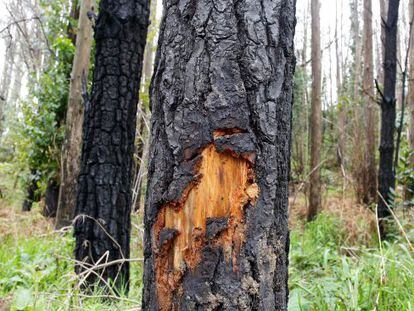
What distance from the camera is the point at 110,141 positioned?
3.14 metres

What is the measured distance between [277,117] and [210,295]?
54 cm

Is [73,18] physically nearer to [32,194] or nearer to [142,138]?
[32,194]

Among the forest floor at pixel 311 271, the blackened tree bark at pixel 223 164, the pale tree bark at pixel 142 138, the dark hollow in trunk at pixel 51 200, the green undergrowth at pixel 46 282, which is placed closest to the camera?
the blackened tree bark at pixel 223 164

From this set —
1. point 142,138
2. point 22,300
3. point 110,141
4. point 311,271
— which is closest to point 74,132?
point 142,138

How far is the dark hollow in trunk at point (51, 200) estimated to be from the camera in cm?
757

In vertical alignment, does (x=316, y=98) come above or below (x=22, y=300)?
above

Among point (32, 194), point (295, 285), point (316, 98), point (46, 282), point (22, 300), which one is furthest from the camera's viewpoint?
point (32, 194)

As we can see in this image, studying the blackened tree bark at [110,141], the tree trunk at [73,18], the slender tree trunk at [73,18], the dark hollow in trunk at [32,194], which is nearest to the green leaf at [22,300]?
the blackened tree bark at [110,141]

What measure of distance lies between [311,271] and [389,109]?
2.16m

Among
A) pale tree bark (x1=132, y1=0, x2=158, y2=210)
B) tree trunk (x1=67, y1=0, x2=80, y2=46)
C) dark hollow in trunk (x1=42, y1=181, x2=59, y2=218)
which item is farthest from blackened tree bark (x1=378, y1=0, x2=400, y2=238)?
tree trunk (x1=67, y1=0, x2=80, y2=46)

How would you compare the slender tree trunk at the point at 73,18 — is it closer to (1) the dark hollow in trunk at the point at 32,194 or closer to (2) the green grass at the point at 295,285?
(1) the dark hollow in trunk at the point at 32,194

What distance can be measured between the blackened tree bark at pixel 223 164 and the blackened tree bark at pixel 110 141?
6.51 ft

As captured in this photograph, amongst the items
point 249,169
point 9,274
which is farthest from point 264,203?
point 9,274

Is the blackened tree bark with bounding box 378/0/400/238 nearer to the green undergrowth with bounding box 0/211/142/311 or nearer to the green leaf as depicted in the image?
the green undergrowth with bounding box 0/211/142/311
